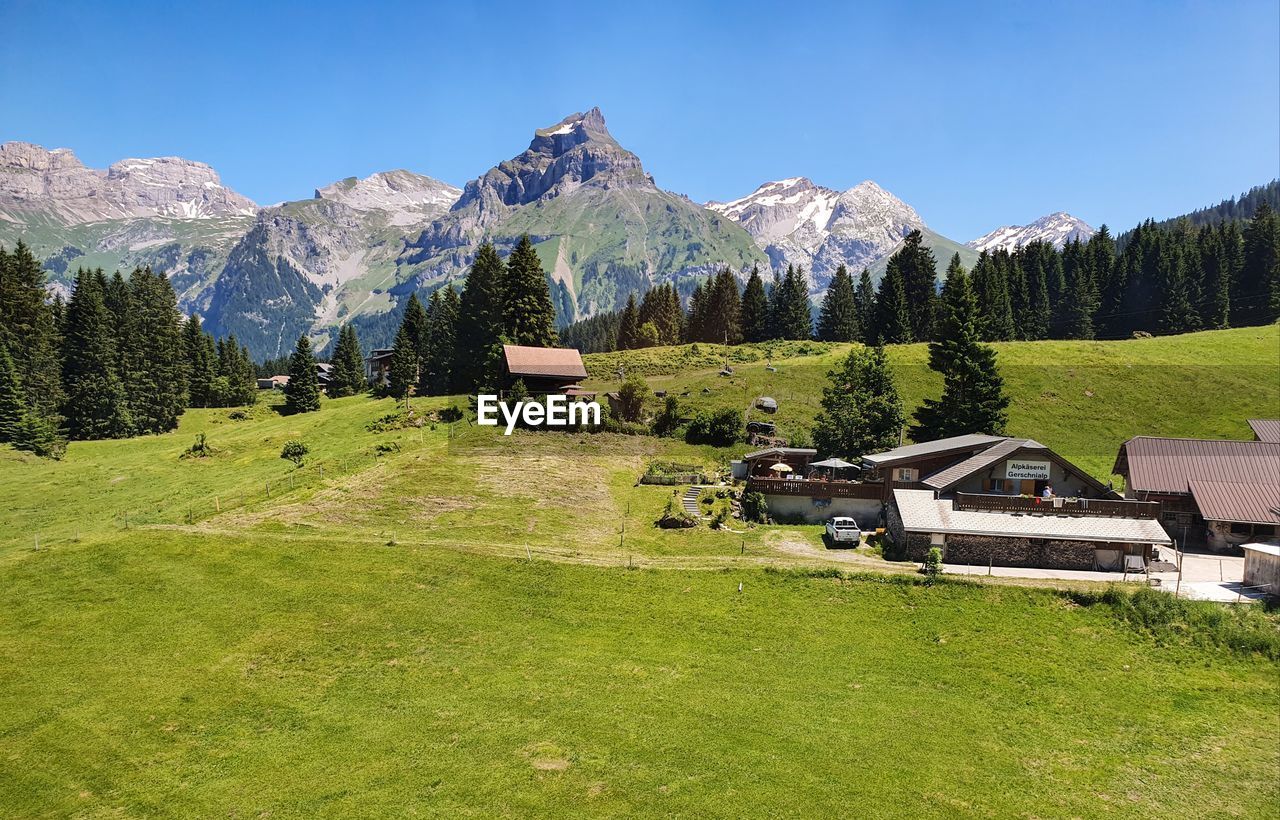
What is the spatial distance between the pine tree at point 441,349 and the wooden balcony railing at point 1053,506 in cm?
7326

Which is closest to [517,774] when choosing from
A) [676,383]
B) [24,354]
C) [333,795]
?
[333,795]

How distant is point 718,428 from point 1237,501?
40438 mm

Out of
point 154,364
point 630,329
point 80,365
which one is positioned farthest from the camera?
point 630,329

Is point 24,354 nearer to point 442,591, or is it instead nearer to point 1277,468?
point 442,591

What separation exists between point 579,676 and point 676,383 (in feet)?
225

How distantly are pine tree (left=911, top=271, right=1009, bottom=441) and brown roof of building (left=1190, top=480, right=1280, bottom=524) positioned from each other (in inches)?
810

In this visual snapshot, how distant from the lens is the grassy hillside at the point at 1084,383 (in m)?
73.3

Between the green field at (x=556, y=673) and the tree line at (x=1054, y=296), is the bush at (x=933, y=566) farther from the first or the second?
the tree line at (x=1054, y=296)

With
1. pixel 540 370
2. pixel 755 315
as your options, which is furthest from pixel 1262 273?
pixel 540 370

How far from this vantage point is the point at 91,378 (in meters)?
80.1

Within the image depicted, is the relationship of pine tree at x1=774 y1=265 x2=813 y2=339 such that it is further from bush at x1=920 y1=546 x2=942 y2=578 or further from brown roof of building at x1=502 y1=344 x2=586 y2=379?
bush at x1=920 y1=546 x2=942 y2=578

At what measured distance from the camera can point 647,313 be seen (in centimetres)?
13962

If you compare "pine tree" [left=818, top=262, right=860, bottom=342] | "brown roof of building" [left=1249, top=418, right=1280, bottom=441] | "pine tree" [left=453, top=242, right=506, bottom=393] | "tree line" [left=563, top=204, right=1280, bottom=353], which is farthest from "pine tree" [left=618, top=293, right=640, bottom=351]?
"brown roof of building" [left=1249, top=418, right=1280, bottom=441]

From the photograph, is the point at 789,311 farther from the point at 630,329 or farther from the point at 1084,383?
the point at 1084,383
